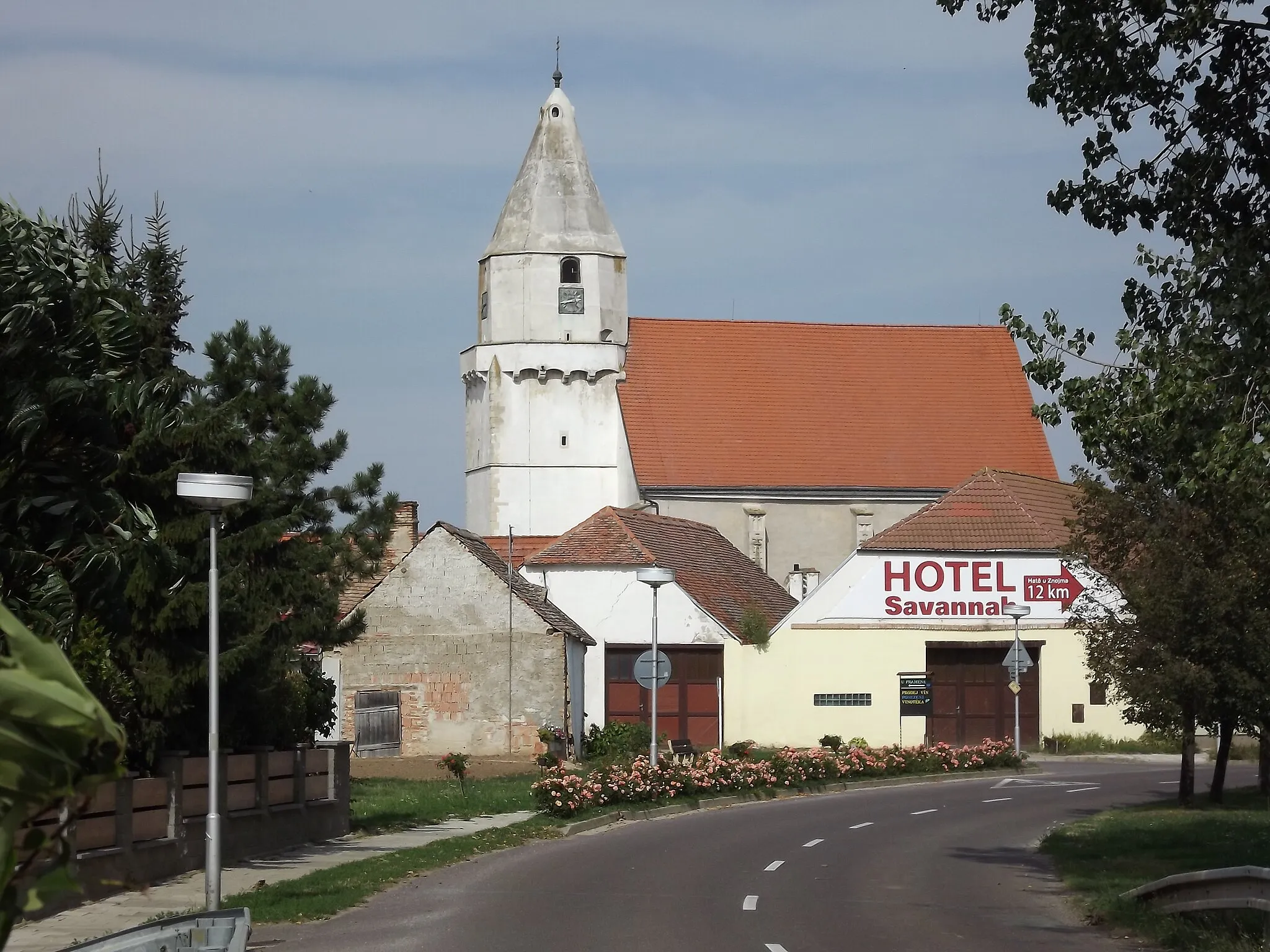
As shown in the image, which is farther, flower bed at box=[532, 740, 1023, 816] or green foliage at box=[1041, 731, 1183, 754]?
green foliage at box=[1041, 731, 1183, 754]

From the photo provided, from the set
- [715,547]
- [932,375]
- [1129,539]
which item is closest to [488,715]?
[715,547]

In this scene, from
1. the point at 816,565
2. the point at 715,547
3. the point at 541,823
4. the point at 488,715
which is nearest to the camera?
the point at 541,823

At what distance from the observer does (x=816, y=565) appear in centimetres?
6744

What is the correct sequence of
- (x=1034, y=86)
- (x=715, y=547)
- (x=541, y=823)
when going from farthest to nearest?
(x=715, y=547) → (x=541, y=823) → (x=1034, y=86)

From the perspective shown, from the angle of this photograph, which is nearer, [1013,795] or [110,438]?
[110,438]

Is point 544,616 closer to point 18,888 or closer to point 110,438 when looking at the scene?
point 110,438

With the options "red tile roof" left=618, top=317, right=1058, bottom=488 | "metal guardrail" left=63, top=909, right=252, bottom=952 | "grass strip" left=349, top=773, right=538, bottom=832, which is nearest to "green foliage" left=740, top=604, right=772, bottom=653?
"grass strip" left=349, top=773, right=538, bottom=832

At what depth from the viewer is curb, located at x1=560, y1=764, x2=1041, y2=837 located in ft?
83.3

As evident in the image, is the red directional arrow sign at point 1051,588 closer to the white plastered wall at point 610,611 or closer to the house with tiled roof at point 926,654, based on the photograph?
the house with tiled roof at point 926,654

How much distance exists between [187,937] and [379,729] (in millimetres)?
35393

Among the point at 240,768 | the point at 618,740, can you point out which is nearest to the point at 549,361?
the point at 618,740

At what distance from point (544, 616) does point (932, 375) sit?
3296 centimetres

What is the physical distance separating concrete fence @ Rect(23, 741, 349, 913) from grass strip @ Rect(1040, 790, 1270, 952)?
8.52 meters

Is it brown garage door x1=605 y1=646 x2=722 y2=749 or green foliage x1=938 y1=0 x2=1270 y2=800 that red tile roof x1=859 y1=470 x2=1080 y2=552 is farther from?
green foliage x1=938 y1=0 x2=1270 y2=800
